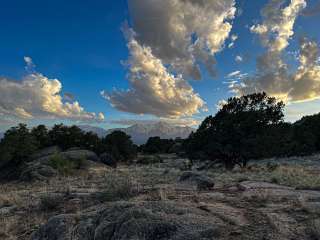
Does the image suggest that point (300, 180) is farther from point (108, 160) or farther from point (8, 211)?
point (108, 160)

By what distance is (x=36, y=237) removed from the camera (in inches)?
386

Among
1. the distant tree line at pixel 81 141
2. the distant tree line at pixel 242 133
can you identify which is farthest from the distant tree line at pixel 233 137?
the distant tree line at pixel 81 141

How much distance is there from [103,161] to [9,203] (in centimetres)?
3904

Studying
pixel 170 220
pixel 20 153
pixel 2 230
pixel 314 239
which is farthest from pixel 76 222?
pixel 20 153

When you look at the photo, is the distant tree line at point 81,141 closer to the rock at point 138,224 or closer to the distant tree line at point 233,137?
the distant tree line at point 233,137

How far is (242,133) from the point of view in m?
37.4

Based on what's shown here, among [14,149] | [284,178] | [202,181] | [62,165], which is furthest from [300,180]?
[14,149]

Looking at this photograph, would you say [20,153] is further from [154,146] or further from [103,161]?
[154,146]

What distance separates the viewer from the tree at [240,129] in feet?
121

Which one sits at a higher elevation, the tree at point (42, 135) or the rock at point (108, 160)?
the tree at point (42, 135)

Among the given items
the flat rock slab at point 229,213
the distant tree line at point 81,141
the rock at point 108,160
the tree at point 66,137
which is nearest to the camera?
the flat rock slab at point 229,213

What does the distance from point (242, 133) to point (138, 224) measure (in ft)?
102

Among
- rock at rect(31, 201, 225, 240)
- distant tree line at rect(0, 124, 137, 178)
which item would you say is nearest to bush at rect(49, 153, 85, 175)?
distant tree line at rect(0, 124, 137, 178)

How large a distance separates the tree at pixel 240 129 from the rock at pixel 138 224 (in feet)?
93.9
